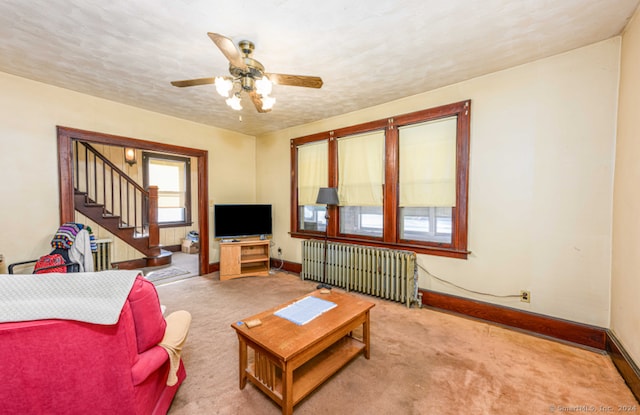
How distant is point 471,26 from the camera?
2021mm

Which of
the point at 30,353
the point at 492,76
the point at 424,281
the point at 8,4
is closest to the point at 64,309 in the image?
the point at 30,353

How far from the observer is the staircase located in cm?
461

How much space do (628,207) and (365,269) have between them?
99.7 inches

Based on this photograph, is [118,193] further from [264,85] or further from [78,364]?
[78,364]

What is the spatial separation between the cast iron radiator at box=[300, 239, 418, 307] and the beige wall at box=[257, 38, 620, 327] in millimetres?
375

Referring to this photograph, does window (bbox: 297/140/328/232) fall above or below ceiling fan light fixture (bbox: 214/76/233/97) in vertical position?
below

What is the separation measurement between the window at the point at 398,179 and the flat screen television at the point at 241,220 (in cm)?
86

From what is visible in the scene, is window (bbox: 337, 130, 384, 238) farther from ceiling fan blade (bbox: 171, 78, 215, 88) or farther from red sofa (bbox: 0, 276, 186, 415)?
red sofa (bbox: 0, 276, 186, 415)

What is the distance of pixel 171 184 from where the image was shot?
6.59 m

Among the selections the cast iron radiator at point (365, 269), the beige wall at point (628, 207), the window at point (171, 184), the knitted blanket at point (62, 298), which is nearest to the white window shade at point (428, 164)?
the cast iron radiator at point (365, 269)

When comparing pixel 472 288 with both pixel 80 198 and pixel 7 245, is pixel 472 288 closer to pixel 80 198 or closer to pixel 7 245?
pixel 7 245

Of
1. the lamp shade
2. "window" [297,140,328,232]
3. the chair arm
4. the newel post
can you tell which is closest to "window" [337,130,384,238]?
the lamp shade

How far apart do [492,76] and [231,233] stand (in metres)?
4.33

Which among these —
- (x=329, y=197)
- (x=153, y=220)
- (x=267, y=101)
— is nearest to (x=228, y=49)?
(x=267, y=101)
